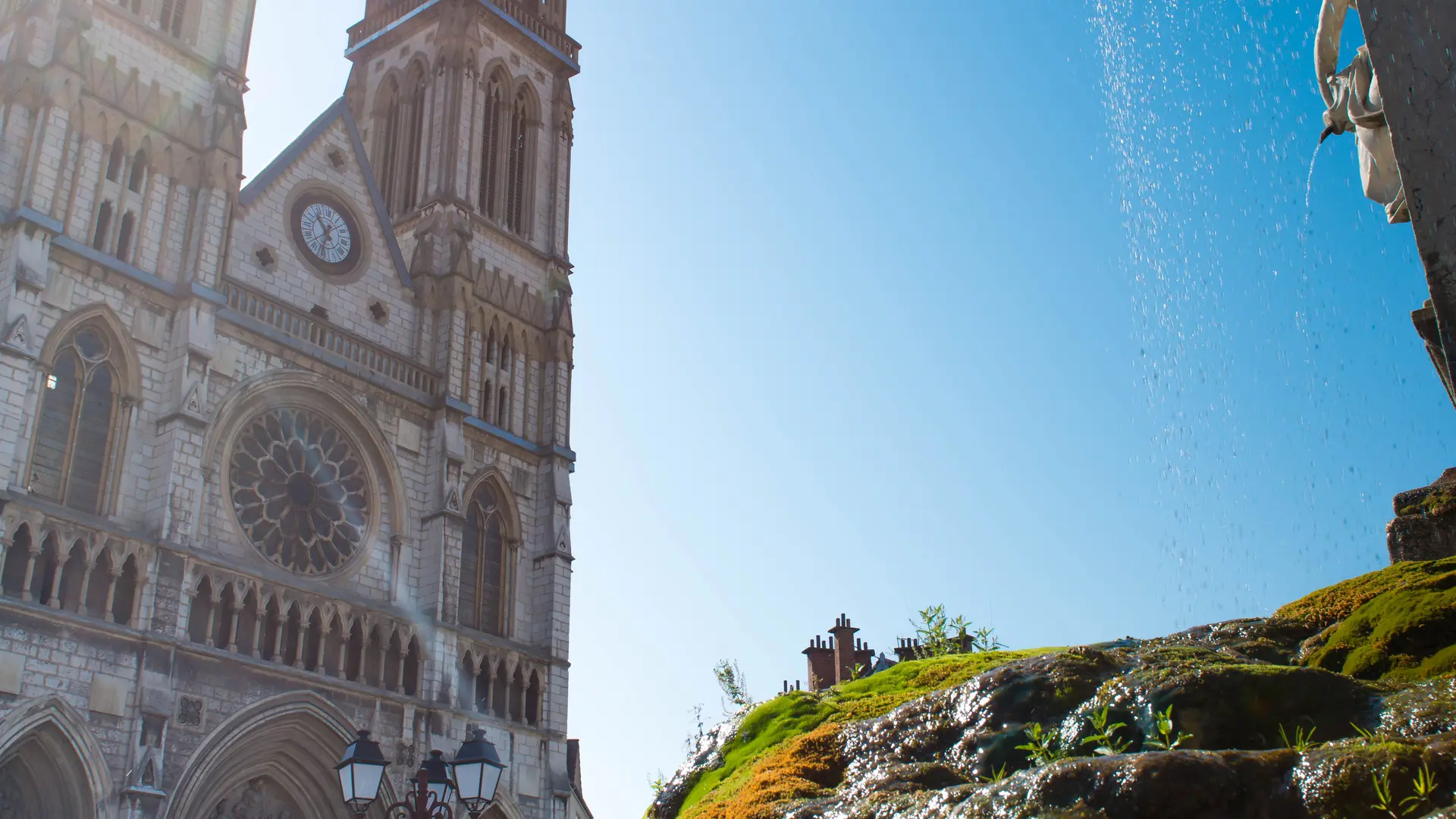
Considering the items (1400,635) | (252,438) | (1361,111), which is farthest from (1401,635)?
(252,438)

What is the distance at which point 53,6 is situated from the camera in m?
27.5

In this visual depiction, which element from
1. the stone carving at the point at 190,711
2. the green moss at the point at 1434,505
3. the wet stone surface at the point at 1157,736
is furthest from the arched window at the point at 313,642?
the green moss at the point at 1434,505

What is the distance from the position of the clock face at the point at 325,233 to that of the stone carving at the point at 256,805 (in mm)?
13166

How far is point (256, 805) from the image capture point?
26719 millimetres

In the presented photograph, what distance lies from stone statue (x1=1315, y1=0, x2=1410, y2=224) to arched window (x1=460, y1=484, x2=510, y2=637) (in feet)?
87.7

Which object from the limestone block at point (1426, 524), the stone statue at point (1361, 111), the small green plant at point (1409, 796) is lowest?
the small green plant at point (1409, 796)

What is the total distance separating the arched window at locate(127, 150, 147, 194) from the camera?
28.2m

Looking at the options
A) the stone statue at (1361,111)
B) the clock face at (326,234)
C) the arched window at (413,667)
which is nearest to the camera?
the stone statue at (1361,111)

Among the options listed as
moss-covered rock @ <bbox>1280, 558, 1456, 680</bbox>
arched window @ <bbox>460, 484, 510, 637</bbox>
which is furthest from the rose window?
moss-covered rock @ <bbox>1280, 558, 1456, 680</bbox>

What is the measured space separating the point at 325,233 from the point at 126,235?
6.43 metres

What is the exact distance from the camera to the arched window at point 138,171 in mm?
28156

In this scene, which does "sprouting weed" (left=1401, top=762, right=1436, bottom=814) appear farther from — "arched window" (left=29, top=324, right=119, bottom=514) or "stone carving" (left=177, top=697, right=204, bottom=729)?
"arched window" (left=29, top=324, right=119, bottom=514)

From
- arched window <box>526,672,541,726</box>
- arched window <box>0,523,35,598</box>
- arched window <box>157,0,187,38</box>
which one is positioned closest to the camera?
arched window <box>0,523,35,598</box>

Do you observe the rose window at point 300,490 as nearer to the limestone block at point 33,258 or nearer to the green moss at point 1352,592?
the limestone block at point 33,258
